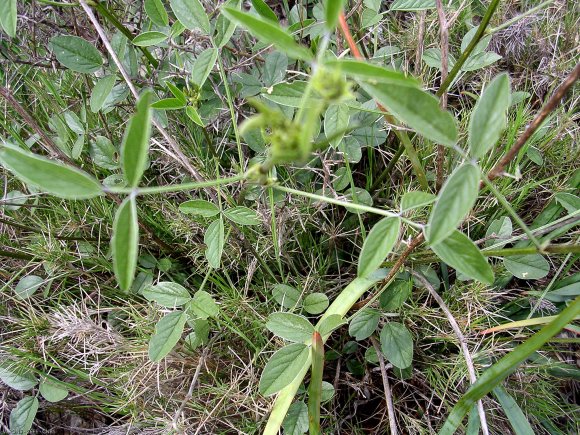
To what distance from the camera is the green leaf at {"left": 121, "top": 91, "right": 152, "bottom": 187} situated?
708 millimetres

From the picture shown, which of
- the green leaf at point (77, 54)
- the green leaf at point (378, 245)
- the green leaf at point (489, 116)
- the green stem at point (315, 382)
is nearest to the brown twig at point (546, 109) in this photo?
the green leaf at point (489, 116)

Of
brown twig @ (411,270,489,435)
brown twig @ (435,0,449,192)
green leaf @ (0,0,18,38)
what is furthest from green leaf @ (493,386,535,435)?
green leaf @ (0,0,18,38)

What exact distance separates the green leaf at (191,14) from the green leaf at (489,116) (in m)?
0.62

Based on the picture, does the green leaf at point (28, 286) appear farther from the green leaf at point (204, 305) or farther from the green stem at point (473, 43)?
the green stem at point (473, 43)

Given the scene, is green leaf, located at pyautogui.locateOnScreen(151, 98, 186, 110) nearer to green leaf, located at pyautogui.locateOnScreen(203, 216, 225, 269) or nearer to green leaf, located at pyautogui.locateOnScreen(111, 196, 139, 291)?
green leaf, located at pyautogui.locateOnScreen(203, 216, 225, 269)

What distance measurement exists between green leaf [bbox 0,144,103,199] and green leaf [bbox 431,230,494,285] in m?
0.51

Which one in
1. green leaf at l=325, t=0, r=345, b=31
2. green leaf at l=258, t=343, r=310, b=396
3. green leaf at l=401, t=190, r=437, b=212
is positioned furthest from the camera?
green leaf at l=258, t=343, r=310, b=396

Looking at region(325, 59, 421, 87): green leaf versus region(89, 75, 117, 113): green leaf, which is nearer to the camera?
region(325, 59, 421, 87): green leaf

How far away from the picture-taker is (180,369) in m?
1.44

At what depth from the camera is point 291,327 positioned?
1159 mm

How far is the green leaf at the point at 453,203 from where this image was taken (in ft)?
2.24

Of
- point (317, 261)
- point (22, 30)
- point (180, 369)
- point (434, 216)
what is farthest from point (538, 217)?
point (22, 30)

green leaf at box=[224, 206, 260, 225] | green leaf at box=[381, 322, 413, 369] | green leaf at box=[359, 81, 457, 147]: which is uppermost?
green leaf at box=[359, 81, 457, 147]

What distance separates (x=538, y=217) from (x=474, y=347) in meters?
0.40
